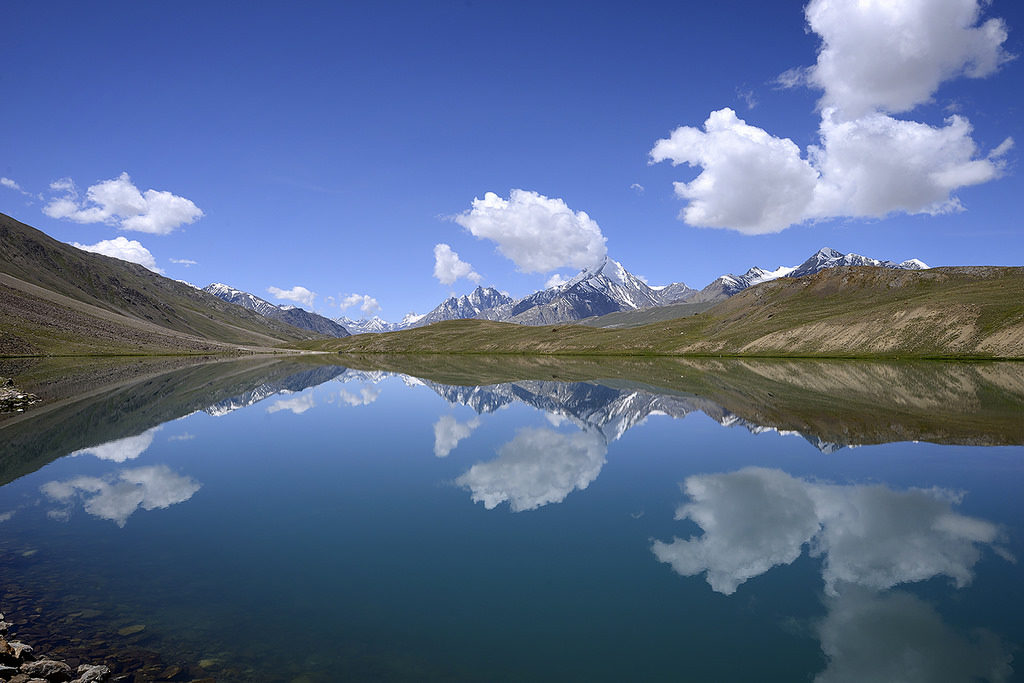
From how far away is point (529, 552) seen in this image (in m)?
18.9

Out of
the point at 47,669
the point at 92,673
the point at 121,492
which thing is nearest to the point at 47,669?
the point at 47,669

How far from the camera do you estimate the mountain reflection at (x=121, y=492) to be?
24.2 m

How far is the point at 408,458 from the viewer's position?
35.6 metres

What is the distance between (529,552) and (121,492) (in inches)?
848

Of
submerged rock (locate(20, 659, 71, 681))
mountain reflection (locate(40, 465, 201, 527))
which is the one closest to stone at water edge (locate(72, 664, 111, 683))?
submerged rock (locate(20, 659, 71, 681))

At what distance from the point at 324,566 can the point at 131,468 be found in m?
21.7

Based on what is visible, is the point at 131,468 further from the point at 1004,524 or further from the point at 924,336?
the point at 924,336

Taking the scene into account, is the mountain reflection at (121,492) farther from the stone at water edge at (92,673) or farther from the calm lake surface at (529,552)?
the stone at water edge at (92,673)

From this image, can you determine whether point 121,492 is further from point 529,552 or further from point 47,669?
point 529,552

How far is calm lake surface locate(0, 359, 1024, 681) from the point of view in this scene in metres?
13.0

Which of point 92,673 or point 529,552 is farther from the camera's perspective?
point 529,552

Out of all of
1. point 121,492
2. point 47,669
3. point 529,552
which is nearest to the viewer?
point 47,669

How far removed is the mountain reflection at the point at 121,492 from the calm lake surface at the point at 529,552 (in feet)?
0.67

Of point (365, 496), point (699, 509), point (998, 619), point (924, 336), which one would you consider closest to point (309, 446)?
point (365, 496)
